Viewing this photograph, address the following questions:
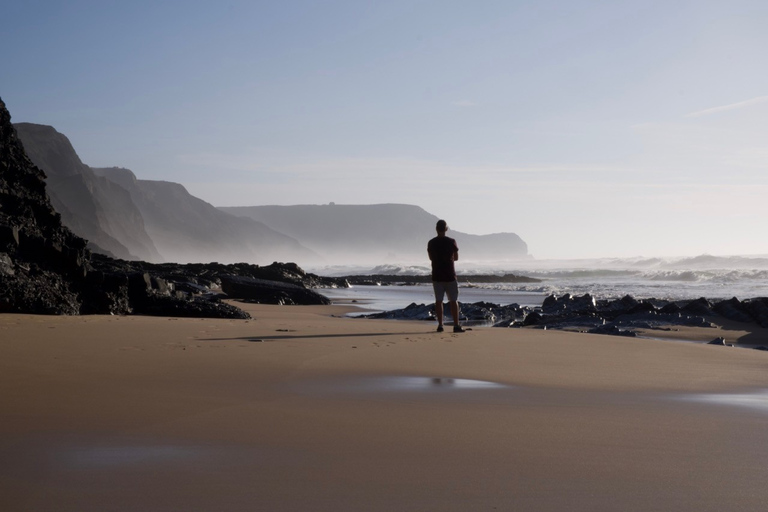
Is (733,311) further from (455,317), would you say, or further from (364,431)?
(364,431)

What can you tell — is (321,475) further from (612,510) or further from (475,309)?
(475,309)

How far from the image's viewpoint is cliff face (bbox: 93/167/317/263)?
123 m

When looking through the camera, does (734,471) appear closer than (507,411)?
Yes

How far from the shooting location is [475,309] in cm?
1416

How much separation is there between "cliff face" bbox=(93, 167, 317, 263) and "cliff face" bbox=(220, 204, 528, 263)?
23.3 m

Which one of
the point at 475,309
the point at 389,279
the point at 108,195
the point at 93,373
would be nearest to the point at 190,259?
the point at 108,195

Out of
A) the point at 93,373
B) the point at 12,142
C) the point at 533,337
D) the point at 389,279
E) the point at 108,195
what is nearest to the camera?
the point at 93,373

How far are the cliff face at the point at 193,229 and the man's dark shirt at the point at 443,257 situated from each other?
360 feet

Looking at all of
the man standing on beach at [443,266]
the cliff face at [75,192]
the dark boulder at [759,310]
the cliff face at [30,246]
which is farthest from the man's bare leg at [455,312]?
the cliff face at [75,192]

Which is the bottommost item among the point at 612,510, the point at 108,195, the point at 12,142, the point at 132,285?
the point at 612,510

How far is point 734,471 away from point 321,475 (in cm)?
153

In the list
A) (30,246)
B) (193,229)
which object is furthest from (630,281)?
(193,229)

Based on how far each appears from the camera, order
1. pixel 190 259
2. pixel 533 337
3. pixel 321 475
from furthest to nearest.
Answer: pixel 190 259 → pixel 533 337 → pixel 321 475

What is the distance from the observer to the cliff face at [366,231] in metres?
179
